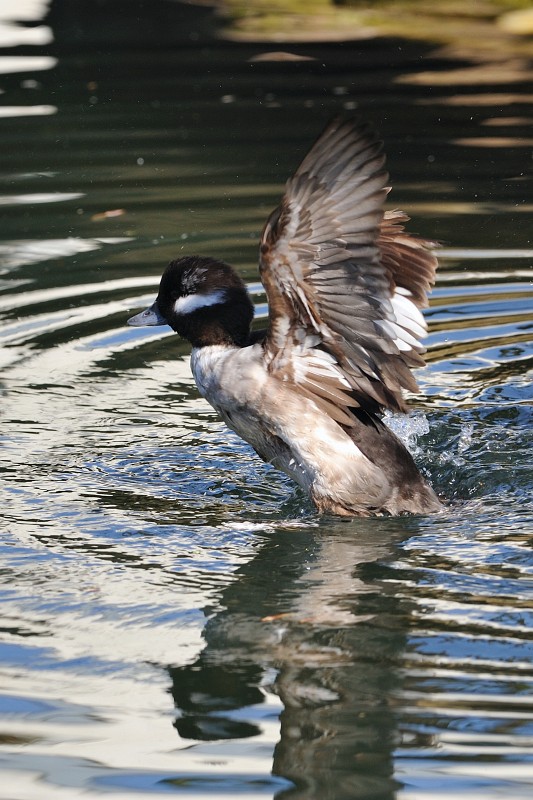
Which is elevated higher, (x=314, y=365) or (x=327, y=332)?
(x=327, y=332)

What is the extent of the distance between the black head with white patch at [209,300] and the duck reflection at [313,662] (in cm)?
102

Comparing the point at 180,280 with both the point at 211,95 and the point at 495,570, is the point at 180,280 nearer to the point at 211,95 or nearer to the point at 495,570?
the point at 495,570

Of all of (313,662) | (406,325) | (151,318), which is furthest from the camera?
(151,318)

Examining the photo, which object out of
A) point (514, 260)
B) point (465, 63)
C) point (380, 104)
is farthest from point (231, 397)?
point (465, 63)

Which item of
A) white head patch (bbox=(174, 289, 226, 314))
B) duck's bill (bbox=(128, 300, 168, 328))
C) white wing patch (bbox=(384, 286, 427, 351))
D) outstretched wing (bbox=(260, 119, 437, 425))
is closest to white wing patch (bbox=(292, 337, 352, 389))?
outstretched wing (bbox=(260, 119, 437, 425))

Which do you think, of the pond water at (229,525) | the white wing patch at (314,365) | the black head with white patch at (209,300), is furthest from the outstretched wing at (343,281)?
the pond water at (229,525)

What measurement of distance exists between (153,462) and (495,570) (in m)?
2.07

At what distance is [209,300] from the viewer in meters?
6.56

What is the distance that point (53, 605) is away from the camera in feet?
18.0

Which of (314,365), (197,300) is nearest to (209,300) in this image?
(197,300)

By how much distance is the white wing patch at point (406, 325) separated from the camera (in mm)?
6109

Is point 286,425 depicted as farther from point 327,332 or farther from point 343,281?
point 343,281

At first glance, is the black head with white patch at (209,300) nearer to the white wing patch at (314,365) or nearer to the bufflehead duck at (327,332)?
the bufflehead duck at (327,332)

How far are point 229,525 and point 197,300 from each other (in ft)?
3.56
